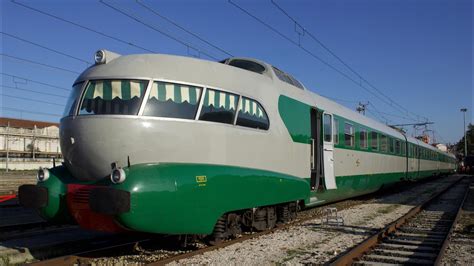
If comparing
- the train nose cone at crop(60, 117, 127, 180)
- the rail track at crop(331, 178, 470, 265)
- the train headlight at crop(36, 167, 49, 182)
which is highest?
the train nose cone at crop(60, 117, 127, 180)

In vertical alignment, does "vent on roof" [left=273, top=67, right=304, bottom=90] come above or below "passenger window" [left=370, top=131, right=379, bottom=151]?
above

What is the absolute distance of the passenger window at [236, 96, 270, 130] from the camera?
738 centimetres

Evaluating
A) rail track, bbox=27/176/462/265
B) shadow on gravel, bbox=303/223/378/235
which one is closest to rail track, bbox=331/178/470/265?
shadow on gravel, bbox=303/223/378/235

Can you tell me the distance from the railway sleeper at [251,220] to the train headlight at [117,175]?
1.96 meters

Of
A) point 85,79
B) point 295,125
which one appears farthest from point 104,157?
point 295,125

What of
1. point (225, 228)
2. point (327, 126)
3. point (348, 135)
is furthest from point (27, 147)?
point (225, 228)

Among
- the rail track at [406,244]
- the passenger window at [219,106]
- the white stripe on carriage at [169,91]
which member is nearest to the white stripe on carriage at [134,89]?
the white stripe on carriage at [169,91]

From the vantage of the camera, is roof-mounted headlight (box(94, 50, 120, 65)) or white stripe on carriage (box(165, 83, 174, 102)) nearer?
white stripe on carriage (box(165, 83, 174, 102))

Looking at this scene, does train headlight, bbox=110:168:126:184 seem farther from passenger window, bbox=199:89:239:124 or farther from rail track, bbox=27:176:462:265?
passenger window, bbox=199:89:239:124

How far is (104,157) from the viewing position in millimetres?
6059

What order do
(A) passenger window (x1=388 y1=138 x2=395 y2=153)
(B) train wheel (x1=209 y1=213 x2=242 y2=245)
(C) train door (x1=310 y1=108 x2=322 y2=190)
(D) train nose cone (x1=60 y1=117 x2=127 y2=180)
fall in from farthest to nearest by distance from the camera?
(A) passenger window (x1=388 y1=138 x2=395 y2=153) < (C) train door (x1=310 y1=108 x2=322 y2=190) < (B) train wheel (x1=209 y1=213 x2=242 y2=245) < (D) train nose cone (x1=60 y1=117 x2=127 y2=180)

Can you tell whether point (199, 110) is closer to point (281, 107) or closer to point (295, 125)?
point (281, 107)

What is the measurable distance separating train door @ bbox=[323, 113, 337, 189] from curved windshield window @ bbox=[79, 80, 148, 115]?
5.61 metres

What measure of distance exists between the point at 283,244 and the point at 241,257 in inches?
50.1
